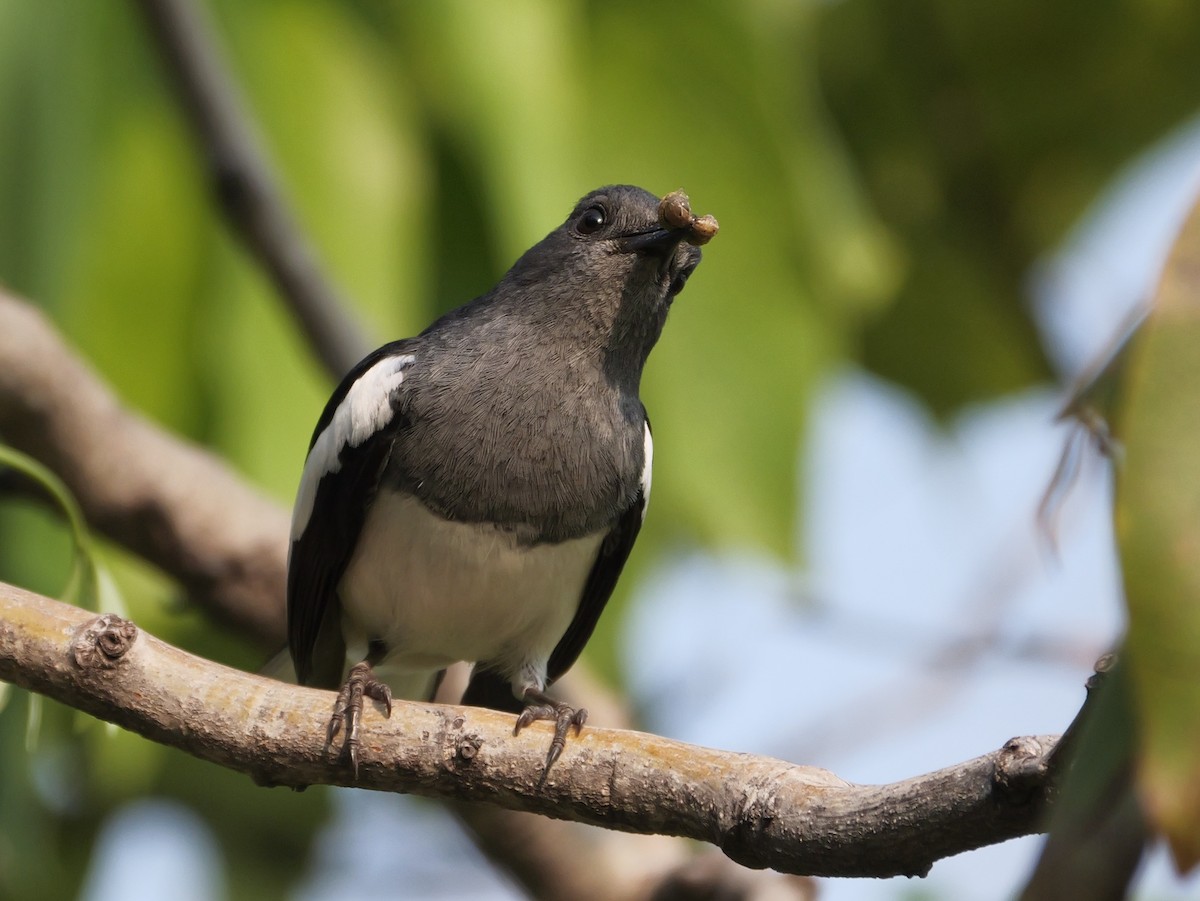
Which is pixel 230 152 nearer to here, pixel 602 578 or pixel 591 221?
pixel 591 221

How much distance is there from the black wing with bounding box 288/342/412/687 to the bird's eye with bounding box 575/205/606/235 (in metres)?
0.65

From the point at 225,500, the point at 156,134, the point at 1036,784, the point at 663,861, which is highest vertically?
the point at 156,134

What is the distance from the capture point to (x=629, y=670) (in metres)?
5.10

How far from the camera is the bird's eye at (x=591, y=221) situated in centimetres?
420

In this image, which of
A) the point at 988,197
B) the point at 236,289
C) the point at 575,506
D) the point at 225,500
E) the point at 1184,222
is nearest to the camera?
the point at 1184,222

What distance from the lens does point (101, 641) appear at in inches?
98.3

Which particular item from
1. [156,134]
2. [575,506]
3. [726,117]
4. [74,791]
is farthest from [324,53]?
[74,791]

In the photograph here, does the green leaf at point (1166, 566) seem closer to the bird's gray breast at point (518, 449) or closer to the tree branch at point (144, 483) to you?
the bird's gray breast at point (518, 449)

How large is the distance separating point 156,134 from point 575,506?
2110 millimetres

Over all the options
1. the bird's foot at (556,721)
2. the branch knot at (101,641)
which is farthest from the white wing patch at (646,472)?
the branch knot at (101,641)

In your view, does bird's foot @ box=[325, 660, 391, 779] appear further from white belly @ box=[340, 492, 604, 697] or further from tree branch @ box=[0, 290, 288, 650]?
tree branch @ box=[0, 290, 288, 650]

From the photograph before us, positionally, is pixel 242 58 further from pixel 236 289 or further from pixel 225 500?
pixel 225 500

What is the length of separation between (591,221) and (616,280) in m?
0.21

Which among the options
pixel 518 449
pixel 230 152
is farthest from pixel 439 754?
pixel 230 152
